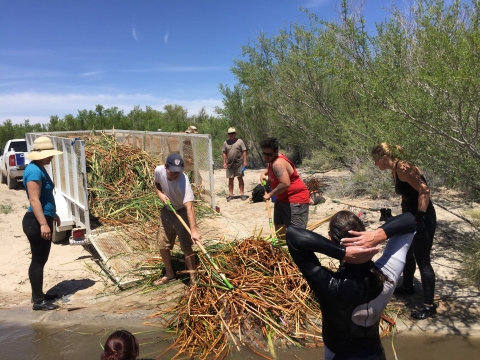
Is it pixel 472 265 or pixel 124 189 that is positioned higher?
pixel 124 189

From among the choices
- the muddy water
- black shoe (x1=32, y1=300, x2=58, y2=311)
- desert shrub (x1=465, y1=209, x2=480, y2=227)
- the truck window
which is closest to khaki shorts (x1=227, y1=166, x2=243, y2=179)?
desert shrub (x1=465, y1=209, x2=480, y2=227)

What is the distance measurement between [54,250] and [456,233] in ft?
21.0

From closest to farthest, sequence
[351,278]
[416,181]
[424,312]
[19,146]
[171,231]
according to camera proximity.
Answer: [351,278]
[416,181]
[424,312]
[171,231]
[19,146]

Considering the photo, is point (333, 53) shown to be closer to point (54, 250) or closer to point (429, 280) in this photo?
point (429, 280)

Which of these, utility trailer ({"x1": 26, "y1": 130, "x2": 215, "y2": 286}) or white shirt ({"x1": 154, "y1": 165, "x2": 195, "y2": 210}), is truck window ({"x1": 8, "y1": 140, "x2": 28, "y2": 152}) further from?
white shirt ({"x1": 154, "y1": 165, "x2": 195, "y2": 210})

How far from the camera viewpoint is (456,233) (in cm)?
657

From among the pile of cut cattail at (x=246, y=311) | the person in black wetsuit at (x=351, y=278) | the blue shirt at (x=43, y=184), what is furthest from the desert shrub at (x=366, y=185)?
the person in black wetsuit at (x=351, y=278)

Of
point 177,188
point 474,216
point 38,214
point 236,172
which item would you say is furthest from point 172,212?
point 236,172

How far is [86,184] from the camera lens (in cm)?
635

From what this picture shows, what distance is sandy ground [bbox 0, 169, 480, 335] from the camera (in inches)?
173

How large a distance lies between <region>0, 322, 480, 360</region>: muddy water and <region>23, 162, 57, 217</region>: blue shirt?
1.28m

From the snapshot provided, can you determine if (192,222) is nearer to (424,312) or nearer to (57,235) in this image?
(424,312)

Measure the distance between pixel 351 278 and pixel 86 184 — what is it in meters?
5.26

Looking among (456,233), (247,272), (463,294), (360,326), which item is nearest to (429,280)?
(463,294)
